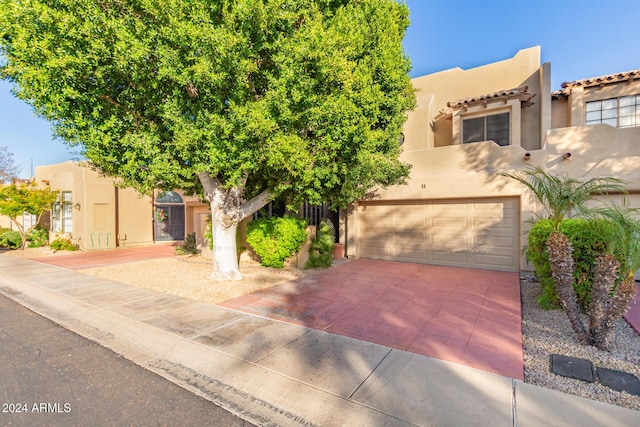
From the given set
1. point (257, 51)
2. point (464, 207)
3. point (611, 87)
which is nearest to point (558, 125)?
point (611, 87)

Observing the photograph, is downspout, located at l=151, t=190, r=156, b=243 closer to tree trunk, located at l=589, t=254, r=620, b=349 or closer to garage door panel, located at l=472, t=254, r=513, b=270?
garage door panel, located at l=472, t=254, r=513, b=270

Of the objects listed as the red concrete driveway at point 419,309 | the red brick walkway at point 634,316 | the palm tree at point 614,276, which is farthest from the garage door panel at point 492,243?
the palm tree at point 614,276

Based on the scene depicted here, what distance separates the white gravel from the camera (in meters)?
3.23

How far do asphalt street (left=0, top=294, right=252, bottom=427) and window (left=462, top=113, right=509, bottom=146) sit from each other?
12.0m

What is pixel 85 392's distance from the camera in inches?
131

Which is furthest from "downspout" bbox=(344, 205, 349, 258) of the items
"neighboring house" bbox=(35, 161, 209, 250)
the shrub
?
the shrub

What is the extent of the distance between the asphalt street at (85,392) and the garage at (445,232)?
9149mm

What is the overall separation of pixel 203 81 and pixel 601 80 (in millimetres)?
12910

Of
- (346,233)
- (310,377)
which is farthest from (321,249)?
(310,377)

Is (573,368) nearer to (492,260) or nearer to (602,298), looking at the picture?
(602,298)

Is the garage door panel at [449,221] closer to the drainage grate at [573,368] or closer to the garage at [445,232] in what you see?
the garage at [445,232]

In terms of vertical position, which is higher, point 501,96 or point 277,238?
point 501,96

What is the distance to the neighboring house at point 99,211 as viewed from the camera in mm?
15297

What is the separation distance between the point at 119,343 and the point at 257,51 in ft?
19.4
